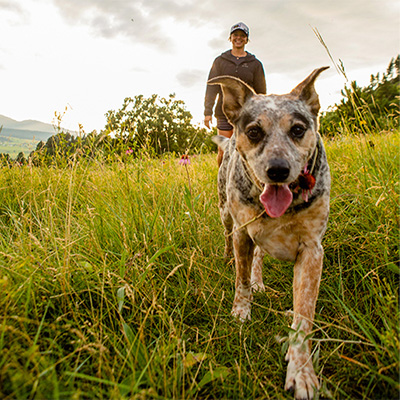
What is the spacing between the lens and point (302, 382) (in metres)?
1.64

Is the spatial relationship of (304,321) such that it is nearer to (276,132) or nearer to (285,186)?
(285,186)

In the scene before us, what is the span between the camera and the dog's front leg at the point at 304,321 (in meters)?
1.62

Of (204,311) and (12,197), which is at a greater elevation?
(12,197)

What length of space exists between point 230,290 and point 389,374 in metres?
1.45

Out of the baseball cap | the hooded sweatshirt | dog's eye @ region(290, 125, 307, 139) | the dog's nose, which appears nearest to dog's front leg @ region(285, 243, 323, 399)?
the dog's nose

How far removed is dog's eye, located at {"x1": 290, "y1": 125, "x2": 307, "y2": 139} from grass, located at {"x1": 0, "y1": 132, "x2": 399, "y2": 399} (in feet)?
2.12

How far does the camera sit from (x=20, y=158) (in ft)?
A: 17.6

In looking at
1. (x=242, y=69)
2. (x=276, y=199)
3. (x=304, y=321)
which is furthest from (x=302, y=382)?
(x=242, y=69)

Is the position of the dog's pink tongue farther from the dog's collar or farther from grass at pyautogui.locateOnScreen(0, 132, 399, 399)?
grass at pyautogui.locateOnScreen(0, 132, 399, 399)

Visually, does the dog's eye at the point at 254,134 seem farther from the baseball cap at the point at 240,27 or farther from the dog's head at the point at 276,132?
the baseball cap at the point at 240,27

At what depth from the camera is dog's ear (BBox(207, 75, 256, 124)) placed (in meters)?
2.41

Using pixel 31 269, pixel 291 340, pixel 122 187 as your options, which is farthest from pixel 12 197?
pixel 291 340

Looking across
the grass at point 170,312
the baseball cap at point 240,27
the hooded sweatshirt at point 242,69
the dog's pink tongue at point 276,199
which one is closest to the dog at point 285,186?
the dog's pink tongue at point 276,199

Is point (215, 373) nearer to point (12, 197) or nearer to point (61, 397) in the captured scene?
point (61, 397)
